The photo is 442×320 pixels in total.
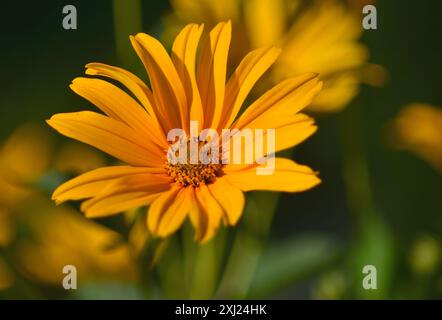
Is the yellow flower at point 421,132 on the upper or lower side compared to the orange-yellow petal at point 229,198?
upper

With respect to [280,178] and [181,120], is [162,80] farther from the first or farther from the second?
[280,178]

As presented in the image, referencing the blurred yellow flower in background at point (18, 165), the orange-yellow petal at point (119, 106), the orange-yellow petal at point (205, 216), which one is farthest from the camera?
the blurred yellow flower in background at point (18, 165)

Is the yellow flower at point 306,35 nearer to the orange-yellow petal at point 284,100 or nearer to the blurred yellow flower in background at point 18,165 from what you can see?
the orange-yellow petal at point 284,100

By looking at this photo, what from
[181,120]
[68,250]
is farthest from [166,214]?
[68,250]

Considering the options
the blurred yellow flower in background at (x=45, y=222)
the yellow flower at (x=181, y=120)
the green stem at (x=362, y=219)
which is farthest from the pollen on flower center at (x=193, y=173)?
the green stem at (x=362, y=219)

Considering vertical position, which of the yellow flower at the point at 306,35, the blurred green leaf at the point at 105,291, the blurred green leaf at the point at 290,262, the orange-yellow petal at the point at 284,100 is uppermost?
the yellow flower at the point at 306,35

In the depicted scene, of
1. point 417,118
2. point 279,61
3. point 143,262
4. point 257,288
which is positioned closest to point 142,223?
point 143,262
